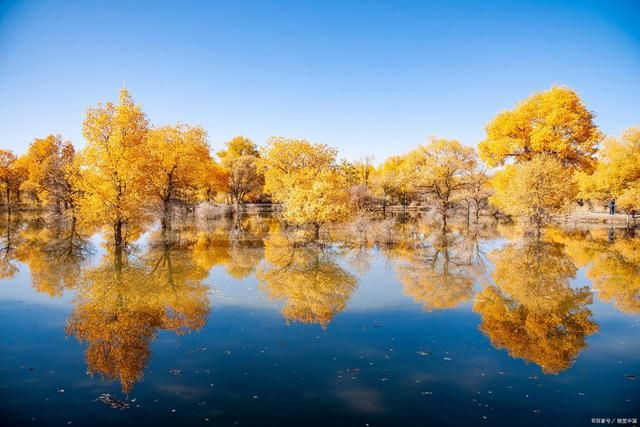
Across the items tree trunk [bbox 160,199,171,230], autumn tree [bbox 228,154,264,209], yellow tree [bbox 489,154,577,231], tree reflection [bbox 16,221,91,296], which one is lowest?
tree reflection [bbox 16,221,91,296]

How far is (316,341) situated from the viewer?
10242mm

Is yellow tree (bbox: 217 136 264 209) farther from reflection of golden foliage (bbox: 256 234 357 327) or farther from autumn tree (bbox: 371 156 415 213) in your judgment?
reflection of golden foliage (bbox: 256 234 357 327)

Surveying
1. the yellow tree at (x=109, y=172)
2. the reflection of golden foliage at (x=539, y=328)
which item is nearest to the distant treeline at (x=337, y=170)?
the yellow tree at (x=109, y=172)

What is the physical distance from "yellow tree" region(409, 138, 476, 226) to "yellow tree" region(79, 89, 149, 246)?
27.6 m

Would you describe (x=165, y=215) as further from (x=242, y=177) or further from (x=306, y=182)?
(x=242, y=177)

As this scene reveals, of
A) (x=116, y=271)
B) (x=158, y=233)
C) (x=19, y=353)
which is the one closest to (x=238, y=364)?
(x=19, y=353)

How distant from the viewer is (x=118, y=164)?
74.7 feet

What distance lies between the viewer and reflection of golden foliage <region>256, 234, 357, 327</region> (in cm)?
1252

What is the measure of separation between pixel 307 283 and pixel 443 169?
28.5 meters

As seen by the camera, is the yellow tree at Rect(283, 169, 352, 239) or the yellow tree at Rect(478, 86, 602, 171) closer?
the yellow tree at Rect(283, 169, 352, 239)

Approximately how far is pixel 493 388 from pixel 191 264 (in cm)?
1463

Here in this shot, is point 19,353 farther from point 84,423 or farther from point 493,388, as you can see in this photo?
point 493,388

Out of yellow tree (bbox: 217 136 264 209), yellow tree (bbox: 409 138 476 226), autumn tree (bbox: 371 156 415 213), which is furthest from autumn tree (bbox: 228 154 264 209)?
yellow tree (bbox: 409 138 476 226)

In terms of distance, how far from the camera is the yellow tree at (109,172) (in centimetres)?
2239
